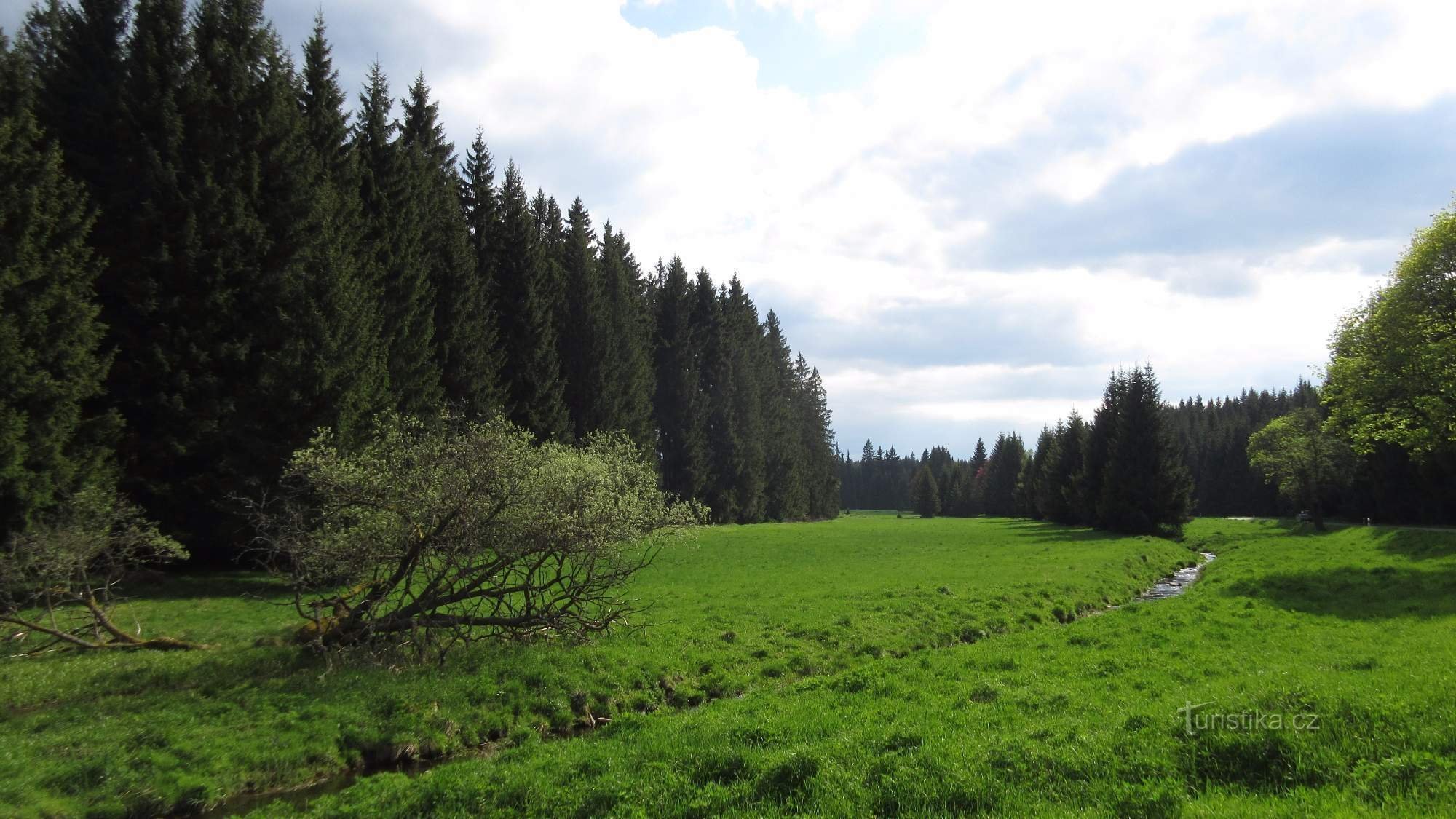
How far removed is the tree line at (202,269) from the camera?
2016 cm

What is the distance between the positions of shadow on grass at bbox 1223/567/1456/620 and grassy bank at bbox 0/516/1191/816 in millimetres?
5162

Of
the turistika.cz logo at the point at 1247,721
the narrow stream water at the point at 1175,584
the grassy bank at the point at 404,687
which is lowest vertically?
the narrow stream water at the point at 1175,584

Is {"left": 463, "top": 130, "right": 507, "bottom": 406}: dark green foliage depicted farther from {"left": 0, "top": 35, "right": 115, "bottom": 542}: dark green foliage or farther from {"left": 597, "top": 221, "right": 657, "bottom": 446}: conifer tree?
{"left": 0, "top": 35, "right": 115, "bottom": 542}: dark green foliage

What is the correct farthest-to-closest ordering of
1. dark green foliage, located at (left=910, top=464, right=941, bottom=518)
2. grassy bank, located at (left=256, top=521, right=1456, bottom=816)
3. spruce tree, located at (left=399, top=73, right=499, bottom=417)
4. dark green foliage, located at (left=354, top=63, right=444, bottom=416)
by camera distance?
dark green foliage, located at (left=910, top=464, right=941, bottom=518) → spruce tree, located at (left=399, top=73, right=499, bottom=417) → dark green foliage, located at (left=354, top=63, right=444, bottom=416) → grassy bank, located at (left=256, top=521, right=1456, bottom=816)

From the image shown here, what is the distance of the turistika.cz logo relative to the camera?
772 cm

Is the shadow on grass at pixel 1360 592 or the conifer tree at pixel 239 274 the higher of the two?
the conifer tree at pixel 239 274

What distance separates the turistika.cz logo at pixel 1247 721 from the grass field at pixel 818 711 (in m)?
0.05

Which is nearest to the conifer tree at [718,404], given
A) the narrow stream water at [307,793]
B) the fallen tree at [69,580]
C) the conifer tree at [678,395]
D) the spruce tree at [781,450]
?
the conifer tree at [678,395]

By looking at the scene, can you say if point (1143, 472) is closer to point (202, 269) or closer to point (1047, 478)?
point (1047, 478)

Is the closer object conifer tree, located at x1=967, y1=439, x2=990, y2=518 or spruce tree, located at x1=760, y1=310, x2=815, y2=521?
spruce tree, located at x1=760, y1=310, x2=815, y2=521

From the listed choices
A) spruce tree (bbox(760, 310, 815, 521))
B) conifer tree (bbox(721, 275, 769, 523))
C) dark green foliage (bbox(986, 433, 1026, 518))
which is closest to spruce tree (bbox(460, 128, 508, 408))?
conifer tree (bbox(721, 275, 769, 523))

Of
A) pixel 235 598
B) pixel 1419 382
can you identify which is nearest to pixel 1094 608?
pixel 1419 382

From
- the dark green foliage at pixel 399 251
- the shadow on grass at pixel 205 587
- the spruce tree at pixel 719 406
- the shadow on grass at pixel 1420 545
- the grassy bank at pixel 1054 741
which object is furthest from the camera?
the spruce tree at pixel 719 406

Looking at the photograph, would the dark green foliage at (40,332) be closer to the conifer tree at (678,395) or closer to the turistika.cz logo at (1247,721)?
the turistika.cz logo at (1247,721)
